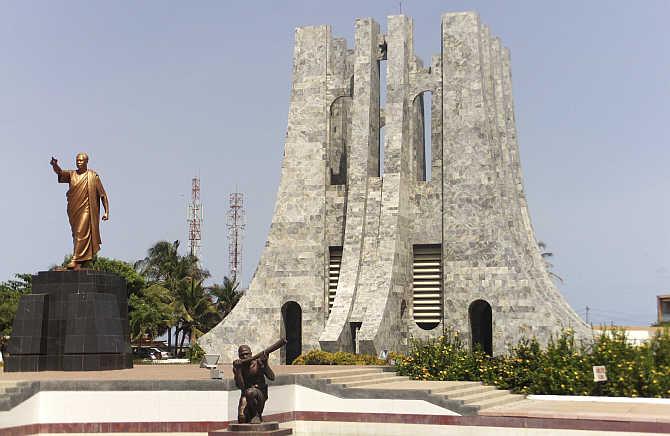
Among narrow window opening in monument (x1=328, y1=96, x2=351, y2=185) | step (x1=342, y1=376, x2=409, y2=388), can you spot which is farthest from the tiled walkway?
narrow window opening in monument (x1=328, y1=96, x2=351, y2=185)

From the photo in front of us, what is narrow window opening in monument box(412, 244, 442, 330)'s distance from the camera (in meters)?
37.7

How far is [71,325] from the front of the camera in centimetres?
2312

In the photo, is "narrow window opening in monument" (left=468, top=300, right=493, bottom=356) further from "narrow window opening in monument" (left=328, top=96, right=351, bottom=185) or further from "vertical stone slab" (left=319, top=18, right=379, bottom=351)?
"narrow window opening in monument" (left=328, top=96, right=351, bottom=185)

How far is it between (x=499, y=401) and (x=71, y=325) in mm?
9485

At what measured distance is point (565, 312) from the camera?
35688 millimetres

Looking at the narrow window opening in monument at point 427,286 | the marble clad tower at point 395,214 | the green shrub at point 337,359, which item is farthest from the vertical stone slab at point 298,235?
the green shrub at point 337,359

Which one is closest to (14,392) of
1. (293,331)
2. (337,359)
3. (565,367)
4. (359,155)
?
(565,367)

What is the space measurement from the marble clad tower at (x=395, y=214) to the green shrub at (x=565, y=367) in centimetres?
982

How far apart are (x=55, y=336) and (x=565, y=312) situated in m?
18.8

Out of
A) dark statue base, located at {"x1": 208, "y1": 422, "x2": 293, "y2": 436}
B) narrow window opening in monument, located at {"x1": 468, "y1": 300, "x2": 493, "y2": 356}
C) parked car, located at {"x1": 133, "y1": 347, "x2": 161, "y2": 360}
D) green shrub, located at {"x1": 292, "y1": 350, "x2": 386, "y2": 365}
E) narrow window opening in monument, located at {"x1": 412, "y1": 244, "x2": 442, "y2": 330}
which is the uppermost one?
narrow window opening in monument, located at {"x1": 412, "y1": 244, "x2": 442, "y2": 330}

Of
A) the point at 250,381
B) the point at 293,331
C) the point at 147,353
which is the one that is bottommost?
the point at 250,381

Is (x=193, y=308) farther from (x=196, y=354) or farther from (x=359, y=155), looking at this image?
(x=359, y=155)

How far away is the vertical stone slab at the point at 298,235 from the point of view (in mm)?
37688

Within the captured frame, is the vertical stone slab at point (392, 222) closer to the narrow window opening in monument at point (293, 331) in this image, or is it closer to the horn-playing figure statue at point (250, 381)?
the narrow window opening in monument at point (293, 331)
